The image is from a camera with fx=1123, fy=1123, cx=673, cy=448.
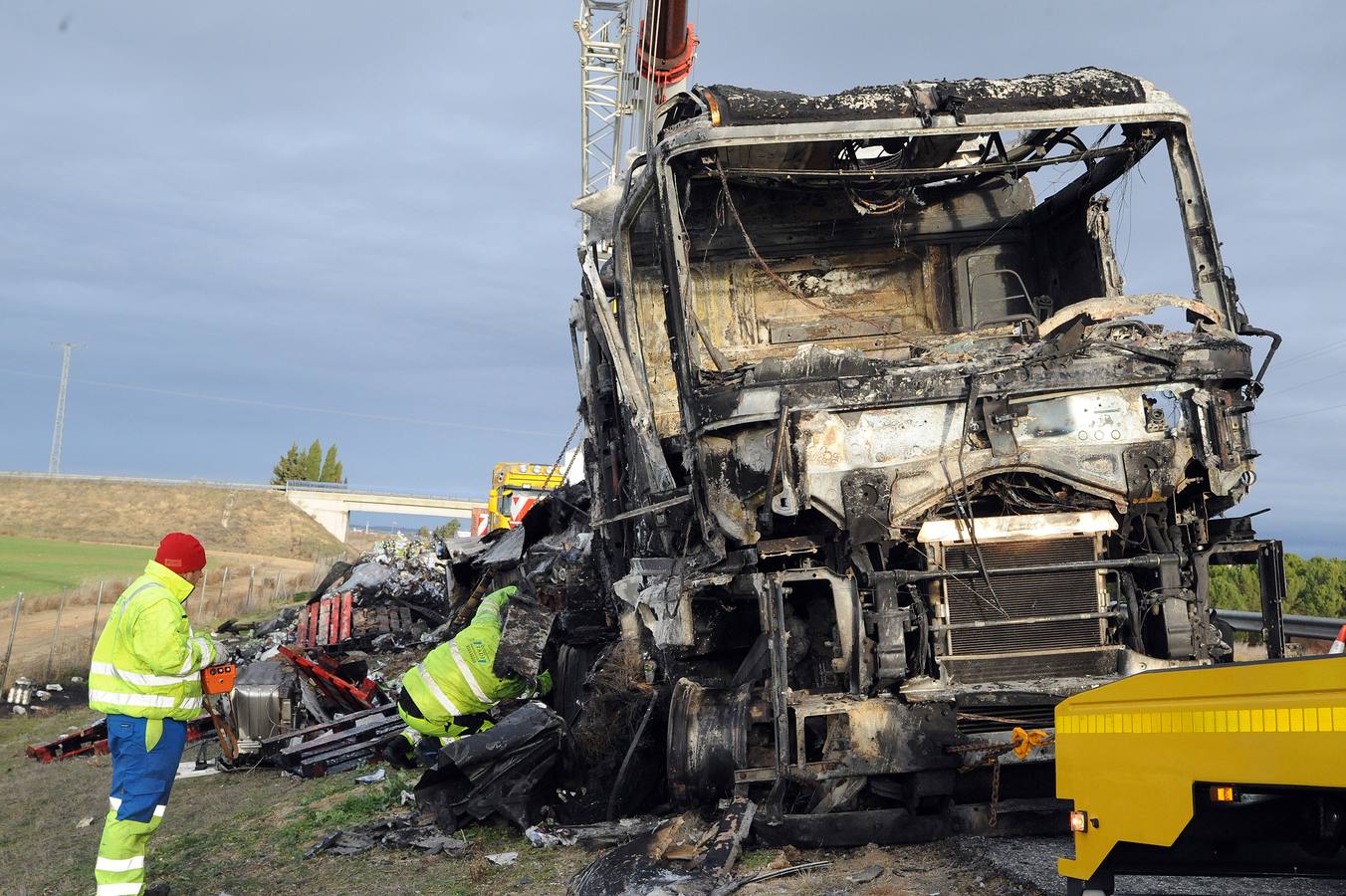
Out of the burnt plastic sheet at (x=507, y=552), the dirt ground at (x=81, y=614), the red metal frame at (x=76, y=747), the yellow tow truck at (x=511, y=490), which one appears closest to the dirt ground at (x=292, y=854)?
the red metal frame at (x=76, y=747)

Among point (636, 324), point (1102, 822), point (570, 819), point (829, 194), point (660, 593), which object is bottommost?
point (570, 819)

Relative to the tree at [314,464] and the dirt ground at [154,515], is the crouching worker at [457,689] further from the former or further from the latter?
the tree at [314,464]

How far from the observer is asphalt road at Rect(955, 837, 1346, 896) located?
11.1 feet

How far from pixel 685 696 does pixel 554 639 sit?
2948 millimetres

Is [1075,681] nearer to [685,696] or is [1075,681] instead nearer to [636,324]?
[685,696]

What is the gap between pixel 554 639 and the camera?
26.1ft

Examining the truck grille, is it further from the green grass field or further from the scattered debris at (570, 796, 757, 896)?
the green grass field

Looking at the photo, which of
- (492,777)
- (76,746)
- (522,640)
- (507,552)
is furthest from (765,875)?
(76,746)

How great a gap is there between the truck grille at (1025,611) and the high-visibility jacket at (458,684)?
10.9 ft

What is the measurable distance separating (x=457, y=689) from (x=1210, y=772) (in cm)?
536

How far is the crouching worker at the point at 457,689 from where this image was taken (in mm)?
7012

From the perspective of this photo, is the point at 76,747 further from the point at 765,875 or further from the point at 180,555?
the point at 765,875

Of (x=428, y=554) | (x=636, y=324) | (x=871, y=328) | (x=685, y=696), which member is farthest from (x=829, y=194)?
(x=428, y=554)

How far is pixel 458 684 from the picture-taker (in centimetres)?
706
